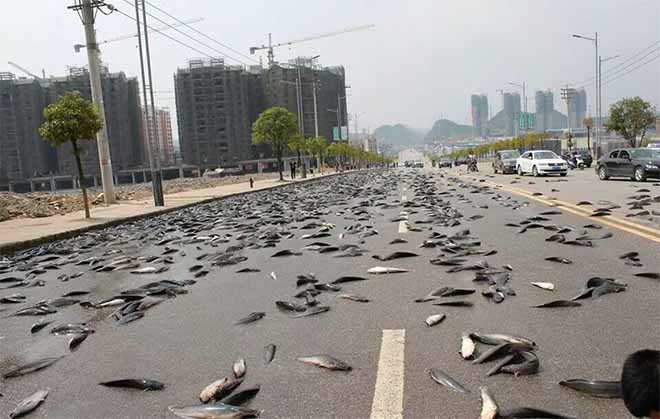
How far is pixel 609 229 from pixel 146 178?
105947 millimetres

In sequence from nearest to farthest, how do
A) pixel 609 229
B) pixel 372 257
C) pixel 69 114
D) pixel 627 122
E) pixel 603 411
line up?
1. pixel 603 411
2. pixel 372 257
3. pixel 609 229
4. pixel 69 114
5. pixel 627 122

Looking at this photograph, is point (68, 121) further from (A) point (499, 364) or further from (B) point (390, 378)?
(A) point (499, 364)

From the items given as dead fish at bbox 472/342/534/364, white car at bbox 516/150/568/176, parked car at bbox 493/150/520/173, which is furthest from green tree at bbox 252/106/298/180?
dead fish at bbox 472/342/534/364

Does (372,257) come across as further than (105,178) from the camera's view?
No

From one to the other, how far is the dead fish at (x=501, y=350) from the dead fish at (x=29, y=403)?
2941mm

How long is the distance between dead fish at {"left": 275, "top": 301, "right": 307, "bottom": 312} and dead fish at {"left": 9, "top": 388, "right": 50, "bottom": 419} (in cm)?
242

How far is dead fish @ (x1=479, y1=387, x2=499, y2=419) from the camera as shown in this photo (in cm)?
337

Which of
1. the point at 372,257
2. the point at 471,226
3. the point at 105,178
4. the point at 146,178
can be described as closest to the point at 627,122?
the point at 105,178

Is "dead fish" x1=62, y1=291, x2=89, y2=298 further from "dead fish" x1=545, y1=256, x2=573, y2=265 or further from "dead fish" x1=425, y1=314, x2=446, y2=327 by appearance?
"dead fish" x1=545, y1=256, x2=573, y2=265

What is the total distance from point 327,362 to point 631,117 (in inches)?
2479

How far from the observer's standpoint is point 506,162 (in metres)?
42.4

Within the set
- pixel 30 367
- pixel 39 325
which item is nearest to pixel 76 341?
pixel 30 367

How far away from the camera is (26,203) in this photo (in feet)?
87.7

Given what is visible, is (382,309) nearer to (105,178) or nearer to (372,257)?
(372,257)
